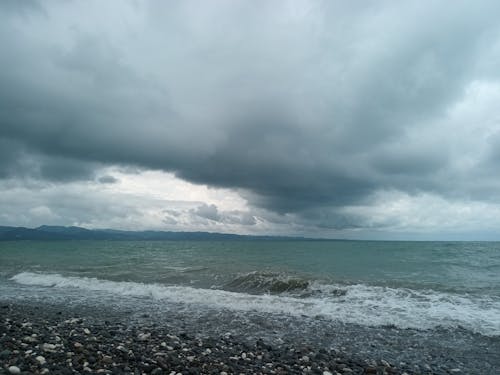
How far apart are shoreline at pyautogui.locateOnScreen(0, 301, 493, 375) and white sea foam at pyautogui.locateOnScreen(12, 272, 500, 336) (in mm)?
5066

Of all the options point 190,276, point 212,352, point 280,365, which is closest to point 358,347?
point 280,365

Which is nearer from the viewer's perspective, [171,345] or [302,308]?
[171,345]

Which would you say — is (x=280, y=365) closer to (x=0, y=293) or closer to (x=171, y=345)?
(x=171, y=345)

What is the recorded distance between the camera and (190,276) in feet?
100.0

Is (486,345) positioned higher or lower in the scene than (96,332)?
lower

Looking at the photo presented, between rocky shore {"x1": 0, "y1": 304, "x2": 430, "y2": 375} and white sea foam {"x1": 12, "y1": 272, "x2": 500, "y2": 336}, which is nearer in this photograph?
rocky shore {"x1": 0, "y1": 304, "x2": 430, "y2": 375}

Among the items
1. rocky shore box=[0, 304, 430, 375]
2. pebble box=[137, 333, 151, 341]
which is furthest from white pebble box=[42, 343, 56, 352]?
pebble box=[137, 333, 151, 341]

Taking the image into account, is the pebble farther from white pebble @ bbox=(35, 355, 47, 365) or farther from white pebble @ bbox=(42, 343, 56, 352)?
white pebble @ bbox=(35, 355, 47, 365)

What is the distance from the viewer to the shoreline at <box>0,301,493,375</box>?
7.46 m

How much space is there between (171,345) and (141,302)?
948 cm

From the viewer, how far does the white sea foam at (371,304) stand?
14930 mm

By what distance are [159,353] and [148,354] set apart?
0.31 m

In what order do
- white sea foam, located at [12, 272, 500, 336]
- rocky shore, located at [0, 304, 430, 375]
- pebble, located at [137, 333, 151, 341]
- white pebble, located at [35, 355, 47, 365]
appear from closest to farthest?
white pebble, located at [35, 355, 47, 365] → rocky shore, located at [0, 304, 430, 375] → pebble, located at [137, 333, 151, 341] → white sea foam, located at [12, 272, 500, 336]

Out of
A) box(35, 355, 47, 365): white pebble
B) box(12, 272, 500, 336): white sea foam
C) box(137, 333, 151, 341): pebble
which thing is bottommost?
box(12, 272, 500, 336): white sea foam
